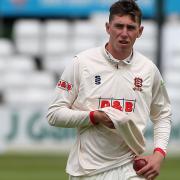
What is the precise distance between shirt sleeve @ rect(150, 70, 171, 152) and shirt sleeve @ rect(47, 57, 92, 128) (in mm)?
548

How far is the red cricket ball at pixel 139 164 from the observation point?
18.3ft

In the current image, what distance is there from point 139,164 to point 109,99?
46cm

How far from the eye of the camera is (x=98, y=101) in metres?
5.60

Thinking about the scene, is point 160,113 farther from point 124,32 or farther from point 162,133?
point 124,32

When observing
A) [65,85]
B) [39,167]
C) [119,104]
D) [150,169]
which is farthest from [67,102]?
[39,167]

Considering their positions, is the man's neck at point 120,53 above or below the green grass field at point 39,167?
above

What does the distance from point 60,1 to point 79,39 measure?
4.41 ft

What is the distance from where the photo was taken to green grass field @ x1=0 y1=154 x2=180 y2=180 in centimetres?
1290

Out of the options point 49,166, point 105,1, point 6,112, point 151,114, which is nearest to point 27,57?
point 105,1

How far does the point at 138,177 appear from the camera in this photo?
18.4 ft

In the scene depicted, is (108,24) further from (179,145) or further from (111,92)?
(179,145)

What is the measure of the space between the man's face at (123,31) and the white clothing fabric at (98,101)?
120 mm

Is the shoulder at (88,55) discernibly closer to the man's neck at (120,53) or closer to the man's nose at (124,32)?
the man's neck at (120,53)

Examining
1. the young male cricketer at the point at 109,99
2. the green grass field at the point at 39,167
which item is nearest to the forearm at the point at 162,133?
the young male cricketer at the point at 109,99
